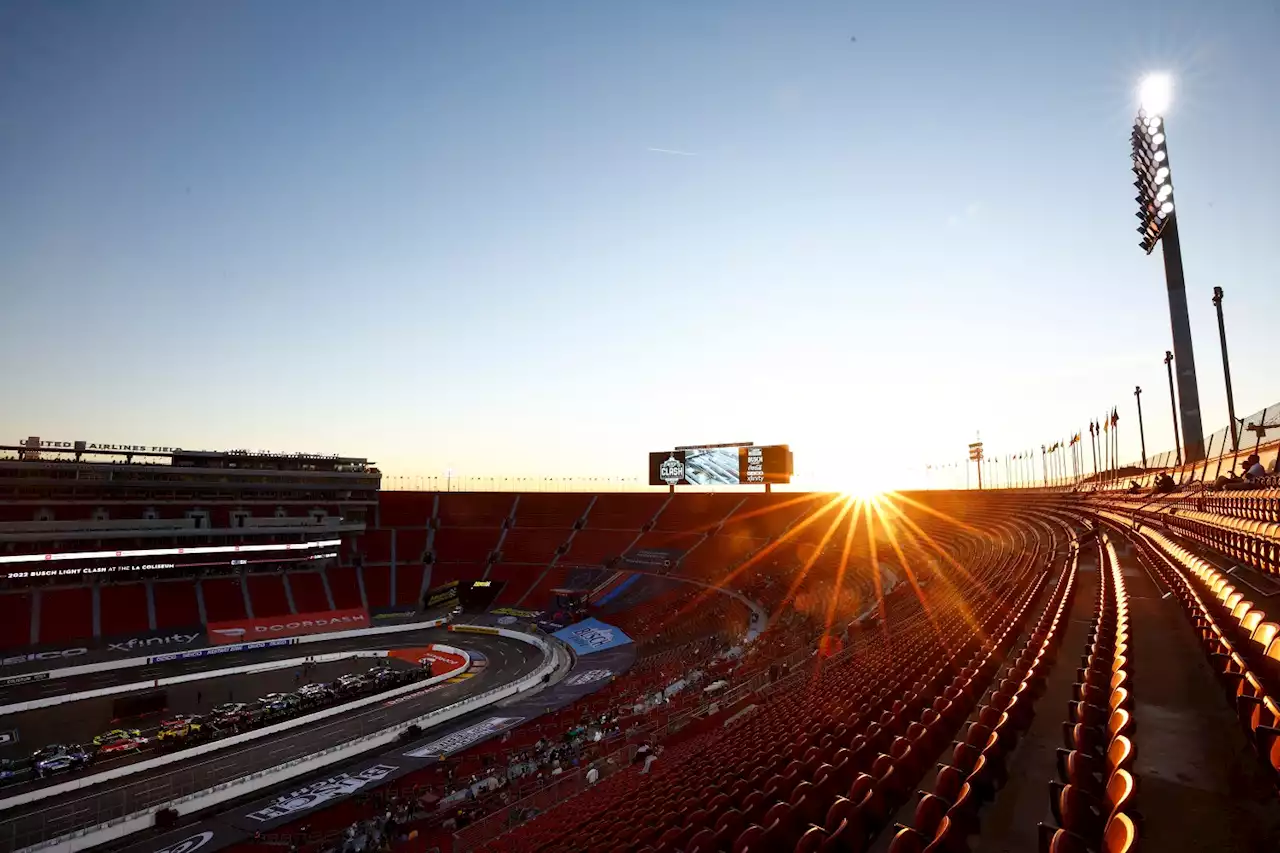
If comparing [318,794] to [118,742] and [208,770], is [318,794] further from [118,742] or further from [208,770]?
[118,742]

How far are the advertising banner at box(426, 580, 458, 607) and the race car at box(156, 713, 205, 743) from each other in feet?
81.1

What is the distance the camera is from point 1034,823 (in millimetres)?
6000

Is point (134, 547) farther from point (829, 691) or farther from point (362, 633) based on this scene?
point (829, 691)

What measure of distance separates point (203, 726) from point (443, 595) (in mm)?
26085

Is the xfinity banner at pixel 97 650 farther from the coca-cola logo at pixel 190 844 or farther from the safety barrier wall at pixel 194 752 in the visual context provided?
the coca-cola logo at pixel 190 844

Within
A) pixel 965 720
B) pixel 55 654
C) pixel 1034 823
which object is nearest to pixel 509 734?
pixel 965 720

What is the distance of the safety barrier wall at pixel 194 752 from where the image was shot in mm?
22109

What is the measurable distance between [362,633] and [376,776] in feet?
79.0

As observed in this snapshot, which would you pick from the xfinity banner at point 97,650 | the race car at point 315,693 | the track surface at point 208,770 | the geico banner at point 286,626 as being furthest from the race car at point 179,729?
the geico banner at point 286,626

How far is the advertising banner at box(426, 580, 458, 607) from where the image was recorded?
53.3m

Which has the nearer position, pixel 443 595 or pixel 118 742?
pixel 118 742

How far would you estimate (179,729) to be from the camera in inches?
1067

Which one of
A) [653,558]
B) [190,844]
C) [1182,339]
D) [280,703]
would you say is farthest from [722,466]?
[190,844]

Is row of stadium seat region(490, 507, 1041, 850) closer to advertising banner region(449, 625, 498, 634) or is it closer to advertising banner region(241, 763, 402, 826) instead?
advertising banner region(241, 763, 402, 826)
